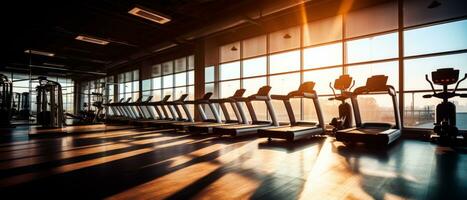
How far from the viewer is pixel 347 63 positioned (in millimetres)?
6977

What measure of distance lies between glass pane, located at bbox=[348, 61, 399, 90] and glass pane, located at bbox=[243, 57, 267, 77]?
3.04 metres

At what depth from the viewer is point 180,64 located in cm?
1252

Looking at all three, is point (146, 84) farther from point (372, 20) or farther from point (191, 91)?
point (372, 20)

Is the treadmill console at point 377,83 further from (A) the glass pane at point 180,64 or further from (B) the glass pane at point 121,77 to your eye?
(B) the glass pane at point 121,77

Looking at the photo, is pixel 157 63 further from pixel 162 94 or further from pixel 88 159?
pixel 88 159

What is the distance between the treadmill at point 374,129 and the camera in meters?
4.29

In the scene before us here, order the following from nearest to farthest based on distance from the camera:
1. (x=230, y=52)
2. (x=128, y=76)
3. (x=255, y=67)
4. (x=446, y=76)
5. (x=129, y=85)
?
(x=446, y=76)
(x=255, y=67)
(x=230, y=52)
(x=129, y=85)
(x=128, y=76)

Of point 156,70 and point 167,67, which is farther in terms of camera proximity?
point 156,70

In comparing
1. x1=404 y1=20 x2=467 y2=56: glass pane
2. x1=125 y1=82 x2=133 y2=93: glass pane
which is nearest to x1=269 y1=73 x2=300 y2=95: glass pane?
→ x1=404 y1=20 x2=467 y2=56: glass pane

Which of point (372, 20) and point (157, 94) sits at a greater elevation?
point (372, 20)

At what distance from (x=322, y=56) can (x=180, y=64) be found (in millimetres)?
7508

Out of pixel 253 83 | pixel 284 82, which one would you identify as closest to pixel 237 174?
pixel 284 82

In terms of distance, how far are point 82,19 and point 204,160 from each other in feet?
27.7

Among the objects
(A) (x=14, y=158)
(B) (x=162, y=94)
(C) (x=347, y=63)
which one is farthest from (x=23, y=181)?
(B) (x=162, y=94)
